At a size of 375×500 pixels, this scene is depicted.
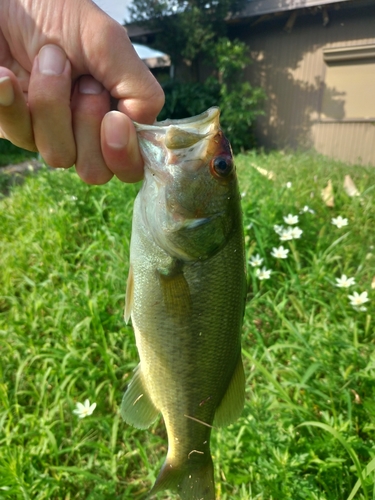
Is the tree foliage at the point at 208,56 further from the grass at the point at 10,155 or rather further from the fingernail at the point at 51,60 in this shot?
the fingernail at the point at 51,60

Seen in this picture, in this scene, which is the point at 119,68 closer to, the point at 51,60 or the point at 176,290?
Result: the point at 51,60

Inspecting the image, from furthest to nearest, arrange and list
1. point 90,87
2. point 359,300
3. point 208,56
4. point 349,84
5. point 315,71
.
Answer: point 208,56, point 315,71, point 349,84, point 359,300, point 90,87

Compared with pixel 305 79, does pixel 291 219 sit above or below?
below

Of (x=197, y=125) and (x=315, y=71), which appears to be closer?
(x=197, y=125)

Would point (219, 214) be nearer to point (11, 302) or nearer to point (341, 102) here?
point (11, 302)

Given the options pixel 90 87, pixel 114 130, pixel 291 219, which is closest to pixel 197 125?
pixel 114 130

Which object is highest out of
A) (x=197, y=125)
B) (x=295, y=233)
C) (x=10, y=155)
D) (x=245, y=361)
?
(x=197, y=125)
